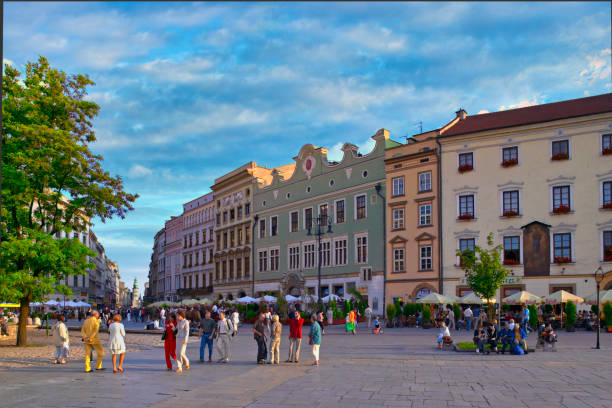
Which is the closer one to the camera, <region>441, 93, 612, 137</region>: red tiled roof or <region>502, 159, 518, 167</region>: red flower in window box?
<region>441, 93, 612, 137</region>: red tiled roof

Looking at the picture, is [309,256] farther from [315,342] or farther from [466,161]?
[315,342]

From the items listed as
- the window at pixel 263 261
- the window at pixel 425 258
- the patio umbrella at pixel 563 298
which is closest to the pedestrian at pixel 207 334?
the patio umbrella at pixel 563 298

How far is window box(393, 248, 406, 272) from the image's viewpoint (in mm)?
47125

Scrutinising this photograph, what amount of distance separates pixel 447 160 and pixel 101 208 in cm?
2622

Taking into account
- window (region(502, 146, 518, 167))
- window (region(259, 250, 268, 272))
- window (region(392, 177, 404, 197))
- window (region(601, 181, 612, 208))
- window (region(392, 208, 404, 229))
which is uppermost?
window (region(502, 146, 518, 167))

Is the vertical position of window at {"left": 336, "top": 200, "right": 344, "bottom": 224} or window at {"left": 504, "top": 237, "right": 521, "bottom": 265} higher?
window at {"left": 336, "top": 200, "right": 344, "bottom": 224}

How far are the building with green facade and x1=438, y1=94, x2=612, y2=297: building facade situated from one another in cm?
645

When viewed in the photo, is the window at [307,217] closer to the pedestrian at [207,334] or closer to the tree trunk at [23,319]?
the tree trunk at [23,319]

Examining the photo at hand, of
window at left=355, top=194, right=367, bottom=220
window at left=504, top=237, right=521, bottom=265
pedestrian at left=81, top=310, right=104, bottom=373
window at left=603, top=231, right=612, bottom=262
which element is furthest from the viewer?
window at left=355, top=194, right=367, bottom=220

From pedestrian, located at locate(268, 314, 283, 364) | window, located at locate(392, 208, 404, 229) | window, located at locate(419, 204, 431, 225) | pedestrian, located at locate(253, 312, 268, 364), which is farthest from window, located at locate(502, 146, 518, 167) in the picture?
pedestrian, located at locate(253, 312, 268, 364)

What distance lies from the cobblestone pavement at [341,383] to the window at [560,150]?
21149mm

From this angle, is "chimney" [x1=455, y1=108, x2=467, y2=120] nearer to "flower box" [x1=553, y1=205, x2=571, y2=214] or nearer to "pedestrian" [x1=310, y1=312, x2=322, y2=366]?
"flower box" [x1=553, y1=205, x2=571, y2=214]

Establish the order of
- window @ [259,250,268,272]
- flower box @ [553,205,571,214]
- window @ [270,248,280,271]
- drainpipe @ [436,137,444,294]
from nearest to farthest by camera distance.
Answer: flower box @ [553,205,571,214], drainpipe @ [436,137,444,294], window @ [270,248,280,271], window @ [259,250,268,272]

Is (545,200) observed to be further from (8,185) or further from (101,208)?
(8,185)
